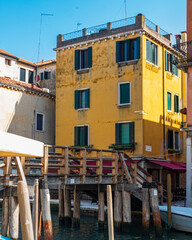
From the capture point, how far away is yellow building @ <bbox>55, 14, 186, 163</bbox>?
2364 centimetres

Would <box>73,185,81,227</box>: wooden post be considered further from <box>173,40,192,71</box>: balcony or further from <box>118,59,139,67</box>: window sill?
<box>118,59,139,67</box>: window sill

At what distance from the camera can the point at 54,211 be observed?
22.8 meters

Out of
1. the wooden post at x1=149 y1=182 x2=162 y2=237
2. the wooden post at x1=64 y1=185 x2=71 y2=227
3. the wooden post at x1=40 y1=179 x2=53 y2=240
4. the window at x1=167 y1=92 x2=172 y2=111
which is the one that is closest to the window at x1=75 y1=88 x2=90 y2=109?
the window at x1=167 y1=92 x2=172 y2=111

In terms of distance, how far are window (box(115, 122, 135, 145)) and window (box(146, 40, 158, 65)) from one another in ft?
13.3

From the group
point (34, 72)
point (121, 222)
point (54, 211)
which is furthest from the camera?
point (34, 72)

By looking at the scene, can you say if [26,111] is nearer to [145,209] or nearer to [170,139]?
[170,139]

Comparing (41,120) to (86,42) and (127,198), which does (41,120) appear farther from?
(127,198)

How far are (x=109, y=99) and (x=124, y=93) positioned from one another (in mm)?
1003

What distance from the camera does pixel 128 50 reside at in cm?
2416

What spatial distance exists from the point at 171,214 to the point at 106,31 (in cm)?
1307

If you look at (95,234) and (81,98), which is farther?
(81,98)

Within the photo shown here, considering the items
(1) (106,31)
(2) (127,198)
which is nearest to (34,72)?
(1) (106,31)

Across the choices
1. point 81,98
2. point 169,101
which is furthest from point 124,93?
point 169,101

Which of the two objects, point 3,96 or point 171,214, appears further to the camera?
point 3,96
